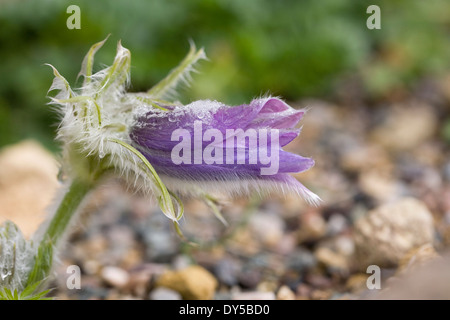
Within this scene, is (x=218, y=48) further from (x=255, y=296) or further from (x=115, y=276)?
(x=255, y=296)

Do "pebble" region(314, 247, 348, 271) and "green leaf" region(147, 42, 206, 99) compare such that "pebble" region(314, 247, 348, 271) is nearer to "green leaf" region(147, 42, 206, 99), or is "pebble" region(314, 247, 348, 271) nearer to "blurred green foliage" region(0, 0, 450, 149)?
"green leaf" region(147, 42, 206, 99)

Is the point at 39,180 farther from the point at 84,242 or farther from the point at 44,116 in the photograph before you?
the point at 44,116

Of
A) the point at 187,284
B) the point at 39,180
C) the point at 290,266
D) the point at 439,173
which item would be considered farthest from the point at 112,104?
the point at 439,173

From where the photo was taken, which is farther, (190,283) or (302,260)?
(302,260)

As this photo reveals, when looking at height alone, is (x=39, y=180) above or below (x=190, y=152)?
above
